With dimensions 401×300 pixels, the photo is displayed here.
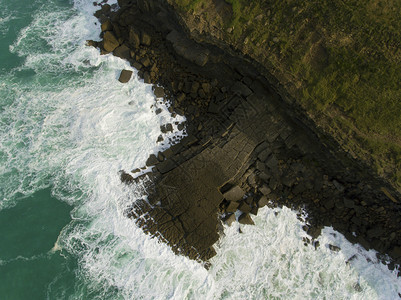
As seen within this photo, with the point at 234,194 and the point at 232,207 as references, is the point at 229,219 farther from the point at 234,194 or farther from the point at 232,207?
the point at 234,194

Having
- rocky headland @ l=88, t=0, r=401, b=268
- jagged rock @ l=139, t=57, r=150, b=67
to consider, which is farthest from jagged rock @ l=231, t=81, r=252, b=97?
jagged rock @ l=139, t=57, r=150, b=67

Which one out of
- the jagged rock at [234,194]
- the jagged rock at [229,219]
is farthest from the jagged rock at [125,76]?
the jagged rock at [229,219]

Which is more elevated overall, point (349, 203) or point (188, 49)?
point (188, 49)

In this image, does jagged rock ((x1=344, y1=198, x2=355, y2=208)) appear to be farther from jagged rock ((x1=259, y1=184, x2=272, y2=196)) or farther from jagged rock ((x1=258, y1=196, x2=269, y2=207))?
jagged rock ((x1=258, y1=196, x2=269, y2=207))

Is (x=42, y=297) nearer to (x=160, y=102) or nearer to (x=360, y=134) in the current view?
(x=160, y=102)

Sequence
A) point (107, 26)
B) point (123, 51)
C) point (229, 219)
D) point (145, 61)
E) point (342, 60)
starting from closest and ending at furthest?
point (342, 60)
point (229, 219)
point (145, 61)
point (123, 51)
point (107, 26)

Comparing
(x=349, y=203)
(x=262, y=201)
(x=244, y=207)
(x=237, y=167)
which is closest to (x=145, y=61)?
(x=237, y=167)
